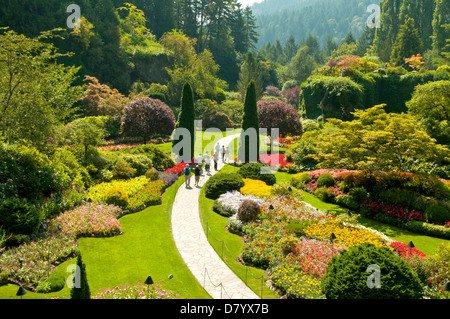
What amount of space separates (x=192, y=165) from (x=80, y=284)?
17.7 metres

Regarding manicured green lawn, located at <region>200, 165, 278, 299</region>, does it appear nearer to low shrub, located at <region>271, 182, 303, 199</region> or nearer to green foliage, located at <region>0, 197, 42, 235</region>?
low shrub, located at <region>271, 182, 303, 199</region>

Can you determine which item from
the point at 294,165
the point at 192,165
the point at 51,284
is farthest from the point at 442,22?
the point at 51,284

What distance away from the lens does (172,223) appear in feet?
49.5

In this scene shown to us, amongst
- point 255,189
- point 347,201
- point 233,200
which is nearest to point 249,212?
point 233,200

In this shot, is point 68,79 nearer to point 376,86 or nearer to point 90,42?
point 90,42

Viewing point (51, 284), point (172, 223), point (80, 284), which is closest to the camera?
point (80, 284)

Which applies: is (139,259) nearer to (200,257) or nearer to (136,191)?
(200,257)

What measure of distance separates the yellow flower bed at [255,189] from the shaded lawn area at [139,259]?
5557 mm

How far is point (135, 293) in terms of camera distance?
8.73 m

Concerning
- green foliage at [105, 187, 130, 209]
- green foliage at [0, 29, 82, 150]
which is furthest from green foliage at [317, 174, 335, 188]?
green foliage at [0, 29, 82, 150]

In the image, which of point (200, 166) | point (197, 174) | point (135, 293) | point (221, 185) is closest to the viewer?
point (135, 293)

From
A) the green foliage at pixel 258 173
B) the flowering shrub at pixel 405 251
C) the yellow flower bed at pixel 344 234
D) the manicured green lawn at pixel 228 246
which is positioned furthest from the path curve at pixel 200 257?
the flowering shrub at pixel 405 251

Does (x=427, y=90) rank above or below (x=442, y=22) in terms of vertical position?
below

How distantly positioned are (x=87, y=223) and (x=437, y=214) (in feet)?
52.3
